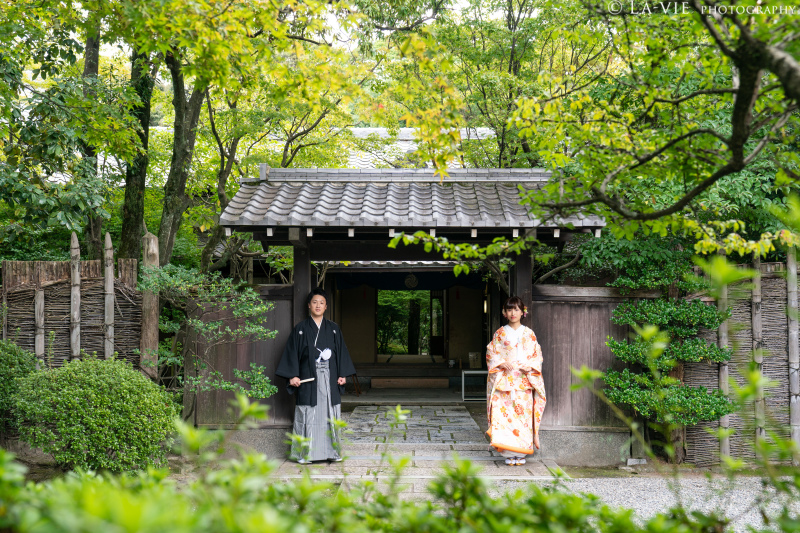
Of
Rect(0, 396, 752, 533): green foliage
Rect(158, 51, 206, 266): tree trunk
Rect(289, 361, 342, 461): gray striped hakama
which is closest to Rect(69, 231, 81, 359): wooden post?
Rect(158, 51, 206, 266): tree trunk

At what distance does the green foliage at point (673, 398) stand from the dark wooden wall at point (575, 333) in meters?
0.36

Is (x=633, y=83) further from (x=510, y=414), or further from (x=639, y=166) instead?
(x=510, y=414)

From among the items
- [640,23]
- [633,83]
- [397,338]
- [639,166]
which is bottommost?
[397,338]

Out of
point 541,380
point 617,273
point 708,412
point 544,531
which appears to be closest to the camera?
point 544,531

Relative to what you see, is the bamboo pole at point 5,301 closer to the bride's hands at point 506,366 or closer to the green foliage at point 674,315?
the bride's hands at point 506,366

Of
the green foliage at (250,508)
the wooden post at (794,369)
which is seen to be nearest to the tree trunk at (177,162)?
the green foliage at (250,508)

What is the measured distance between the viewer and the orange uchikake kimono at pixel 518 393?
642 centimetres

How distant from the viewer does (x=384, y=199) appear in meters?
6.71

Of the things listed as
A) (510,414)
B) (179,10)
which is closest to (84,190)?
(179,10)

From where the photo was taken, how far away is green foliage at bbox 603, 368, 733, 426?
6094 millimetres

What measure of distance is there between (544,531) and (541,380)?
4.93 m

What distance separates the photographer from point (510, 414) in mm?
6480

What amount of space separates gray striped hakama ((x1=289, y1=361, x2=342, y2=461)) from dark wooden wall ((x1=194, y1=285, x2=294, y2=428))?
0.27 metres

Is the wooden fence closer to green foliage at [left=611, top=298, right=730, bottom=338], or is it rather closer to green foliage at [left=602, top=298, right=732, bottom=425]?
green foliage at [left=602, top=298, right=732, bottom=425]
